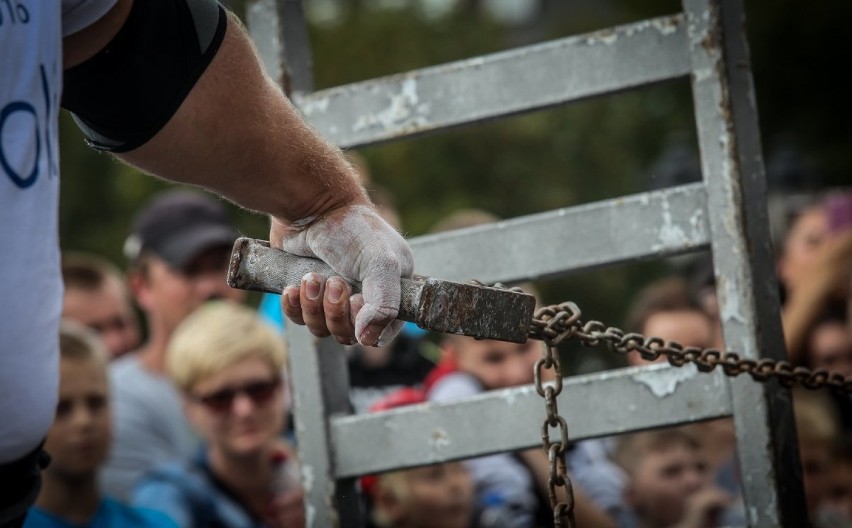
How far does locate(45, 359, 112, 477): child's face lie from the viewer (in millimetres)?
3912

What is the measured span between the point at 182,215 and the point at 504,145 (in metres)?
12.0

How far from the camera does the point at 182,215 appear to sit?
5.28m

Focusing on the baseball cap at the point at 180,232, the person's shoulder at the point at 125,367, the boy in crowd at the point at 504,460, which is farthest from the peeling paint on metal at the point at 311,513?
the baseball cap at the point at 180,232

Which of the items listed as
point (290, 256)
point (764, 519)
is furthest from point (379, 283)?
point (764, 519)

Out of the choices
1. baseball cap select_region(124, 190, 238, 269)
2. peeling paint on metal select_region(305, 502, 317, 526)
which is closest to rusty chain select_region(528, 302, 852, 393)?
peeling paint on metal select_region(305, 502, 317, 526)

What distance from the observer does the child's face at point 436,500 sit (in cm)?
Answer: 422

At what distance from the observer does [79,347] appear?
4098 mm

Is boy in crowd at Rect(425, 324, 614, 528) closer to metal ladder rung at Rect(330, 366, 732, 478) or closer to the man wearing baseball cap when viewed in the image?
the man wearing baseball cap

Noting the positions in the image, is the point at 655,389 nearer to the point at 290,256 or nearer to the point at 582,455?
the point at 290,256

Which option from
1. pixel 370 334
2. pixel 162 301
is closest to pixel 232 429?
pixel 162 301

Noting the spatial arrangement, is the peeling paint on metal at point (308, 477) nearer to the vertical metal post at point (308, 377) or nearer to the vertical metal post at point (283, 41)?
the vertical metal post at point (308, 377)

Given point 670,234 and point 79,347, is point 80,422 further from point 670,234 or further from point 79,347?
point 670,234

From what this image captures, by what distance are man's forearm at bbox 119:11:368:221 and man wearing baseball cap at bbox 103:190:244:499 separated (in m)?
2.40

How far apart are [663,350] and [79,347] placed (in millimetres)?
2288
